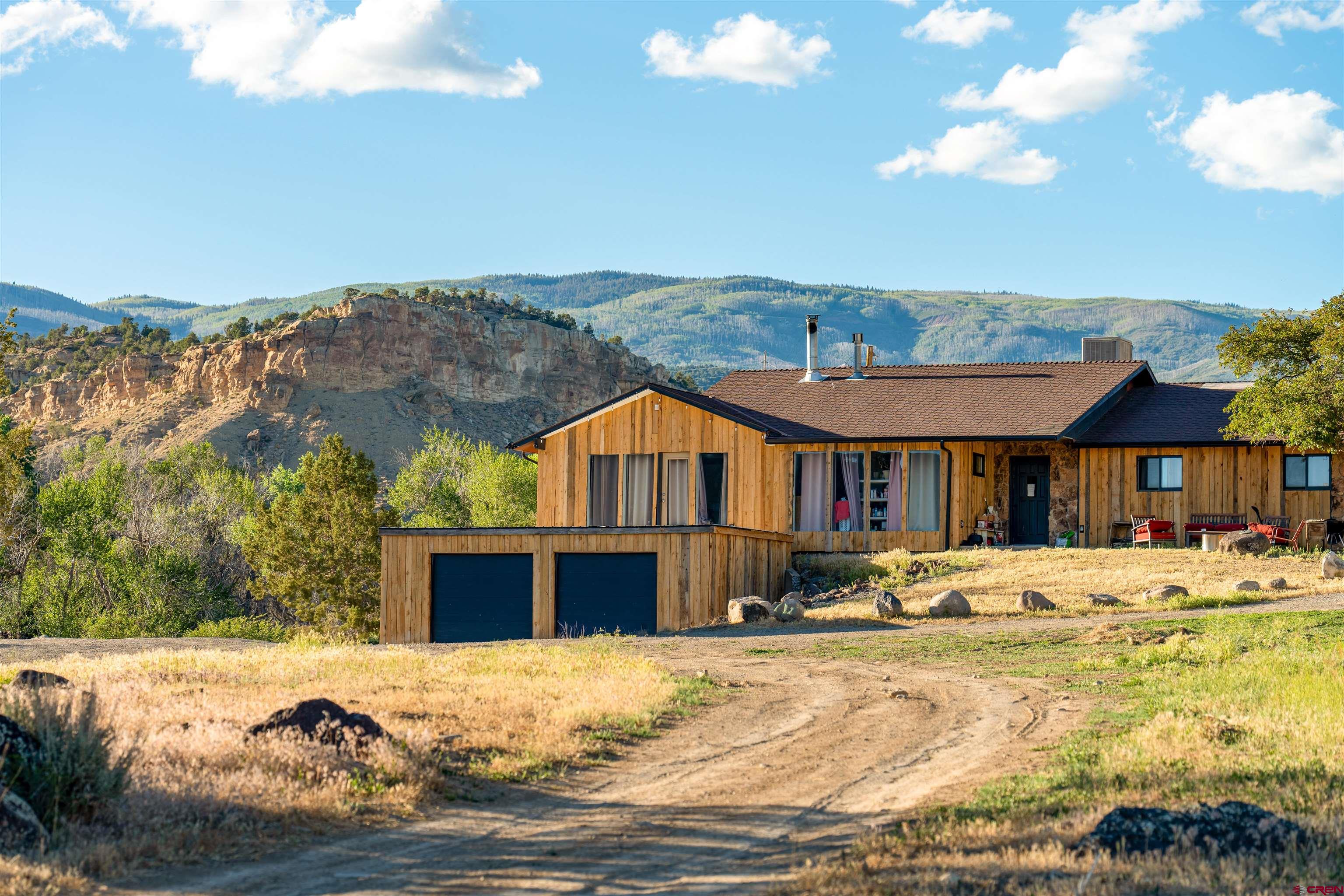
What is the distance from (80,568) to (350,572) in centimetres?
1273

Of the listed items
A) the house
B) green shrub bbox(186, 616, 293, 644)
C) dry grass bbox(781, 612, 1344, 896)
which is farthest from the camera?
green shrub bbox(186, 616, 293, 644)

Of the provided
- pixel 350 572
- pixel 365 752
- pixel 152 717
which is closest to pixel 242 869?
pixel 365 752

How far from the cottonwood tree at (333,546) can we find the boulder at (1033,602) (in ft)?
84.9

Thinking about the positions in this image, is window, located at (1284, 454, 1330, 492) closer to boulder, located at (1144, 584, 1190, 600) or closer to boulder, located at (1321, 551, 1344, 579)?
boulder, located at (1321, 551, 1344, 579)

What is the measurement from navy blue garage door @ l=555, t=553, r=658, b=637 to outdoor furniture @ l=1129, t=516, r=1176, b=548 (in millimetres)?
11568

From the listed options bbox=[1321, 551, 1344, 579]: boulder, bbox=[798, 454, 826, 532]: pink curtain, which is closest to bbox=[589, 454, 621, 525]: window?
bbox=[798, 454, 826, 532]: pink curtain

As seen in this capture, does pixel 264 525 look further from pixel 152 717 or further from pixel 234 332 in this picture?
pixel 234 332

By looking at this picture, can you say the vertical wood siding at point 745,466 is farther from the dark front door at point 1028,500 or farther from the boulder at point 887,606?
the boulder at point 887,606

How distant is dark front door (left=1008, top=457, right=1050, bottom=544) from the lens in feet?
104

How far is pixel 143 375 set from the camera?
8938 centimetres

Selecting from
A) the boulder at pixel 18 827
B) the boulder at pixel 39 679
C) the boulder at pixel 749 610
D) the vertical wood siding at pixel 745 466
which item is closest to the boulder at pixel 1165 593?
the boulder at pixel 749 610

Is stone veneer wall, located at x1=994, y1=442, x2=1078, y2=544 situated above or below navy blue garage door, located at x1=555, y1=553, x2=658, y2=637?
above

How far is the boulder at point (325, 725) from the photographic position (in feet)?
33.7

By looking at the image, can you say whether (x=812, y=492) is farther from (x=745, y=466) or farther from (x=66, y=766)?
(x=66, y=766)
